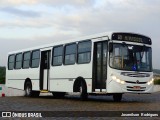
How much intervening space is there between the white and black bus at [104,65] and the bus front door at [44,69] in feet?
2.92

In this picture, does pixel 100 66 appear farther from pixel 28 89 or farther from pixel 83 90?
pixel 28 89

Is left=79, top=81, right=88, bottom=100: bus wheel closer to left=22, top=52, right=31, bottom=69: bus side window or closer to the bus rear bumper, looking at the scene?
the bus rear bumper

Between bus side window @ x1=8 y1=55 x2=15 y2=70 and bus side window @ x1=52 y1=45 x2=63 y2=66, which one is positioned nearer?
bus side window @ x1=52 y1=45 x2=63 y2=66

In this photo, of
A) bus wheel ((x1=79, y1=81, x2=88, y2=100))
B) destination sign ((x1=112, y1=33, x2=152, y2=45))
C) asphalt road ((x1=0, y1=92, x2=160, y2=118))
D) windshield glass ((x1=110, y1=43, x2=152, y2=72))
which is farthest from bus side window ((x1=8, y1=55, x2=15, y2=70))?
windshield glass ((x1=110, y1=43, x2=152, y2=72))

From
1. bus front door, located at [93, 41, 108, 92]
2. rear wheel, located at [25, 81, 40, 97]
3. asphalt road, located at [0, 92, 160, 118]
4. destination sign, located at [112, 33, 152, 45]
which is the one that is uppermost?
destination sign, located at [112, 33, 152, 45]

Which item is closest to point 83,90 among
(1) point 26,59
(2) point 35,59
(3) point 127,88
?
(3) point 127,88

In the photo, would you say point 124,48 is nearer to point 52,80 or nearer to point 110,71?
point 110,71

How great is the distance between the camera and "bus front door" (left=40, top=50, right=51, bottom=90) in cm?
2442

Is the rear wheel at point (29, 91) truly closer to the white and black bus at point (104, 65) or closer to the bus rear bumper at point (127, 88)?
the white and black bus at point (104, 65)

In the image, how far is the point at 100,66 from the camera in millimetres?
Result: 19047

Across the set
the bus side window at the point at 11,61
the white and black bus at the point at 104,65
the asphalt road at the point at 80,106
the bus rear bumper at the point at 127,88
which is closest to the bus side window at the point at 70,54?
the white and black bus at the point at 104,65

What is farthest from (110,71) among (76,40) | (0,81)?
(0,81)

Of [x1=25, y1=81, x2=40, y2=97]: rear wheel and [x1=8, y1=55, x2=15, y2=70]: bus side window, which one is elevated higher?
[x1=8, y1=55, x2=15, y2=70]: bus side window

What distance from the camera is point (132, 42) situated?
753 inches
